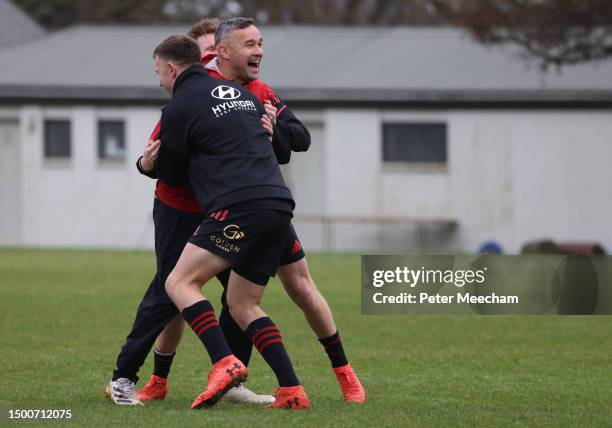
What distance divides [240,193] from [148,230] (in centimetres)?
2405

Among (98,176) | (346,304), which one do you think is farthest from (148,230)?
(346,304)

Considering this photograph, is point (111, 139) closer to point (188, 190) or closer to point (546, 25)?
point (546, 25)

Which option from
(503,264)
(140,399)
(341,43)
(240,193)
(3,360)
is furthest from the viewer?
(341,43)

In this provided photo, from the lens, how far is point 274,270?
7043 millimetres

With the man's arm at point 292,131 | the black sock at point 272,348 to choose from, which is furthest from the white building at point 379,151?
the black sock at point 272,348

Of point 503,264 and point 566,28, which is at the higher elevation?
point 566,28

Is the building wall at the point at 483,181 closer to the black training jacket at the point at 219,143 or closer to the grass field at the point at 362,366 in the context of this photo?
the grass field at the point at 362,366

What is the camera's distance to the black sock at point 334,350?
24.7 feet

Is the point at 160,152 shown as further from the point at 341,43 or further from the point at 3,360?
the point at 341,43

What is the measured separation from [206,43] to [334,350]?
1.83 m

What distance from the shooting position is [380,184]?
29812 mm
